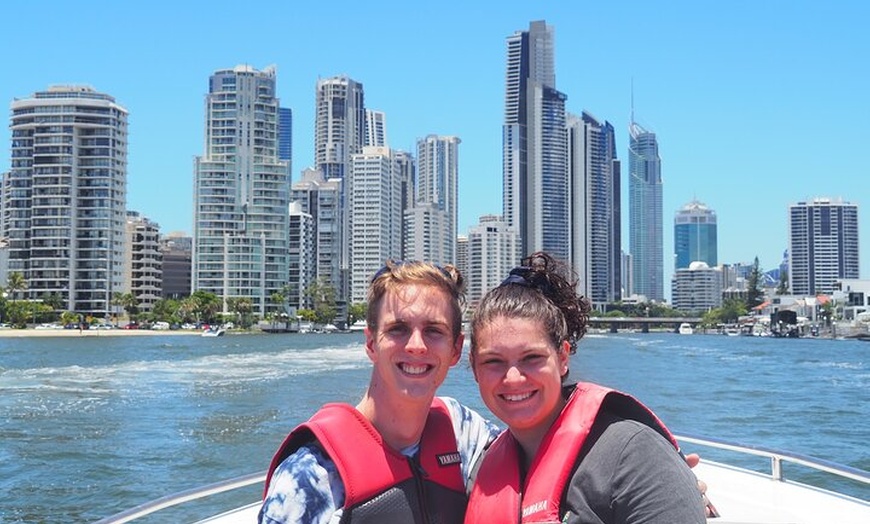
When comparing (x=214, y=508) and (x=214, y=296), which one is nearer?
(x=214, y=508)

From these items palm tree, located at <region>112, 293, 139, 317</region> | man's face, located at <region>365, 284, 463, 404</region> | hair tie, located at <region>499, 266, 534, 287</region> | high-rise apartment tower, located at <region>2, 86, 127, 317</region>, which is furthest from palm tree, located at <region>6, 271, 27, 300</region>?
hair tie, located at <region>499, 266, 534, 287</region>

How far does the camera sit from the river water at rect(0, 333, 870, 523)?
46.5ft

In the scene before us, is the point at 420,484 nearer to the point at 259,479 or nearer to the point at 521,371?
the point at 521,371

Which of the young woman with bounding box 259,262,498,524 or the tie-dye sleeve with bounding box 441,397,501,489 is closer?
the young woman with bounding box 259,262,498,524

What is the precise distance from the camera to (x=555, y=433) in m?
2.39

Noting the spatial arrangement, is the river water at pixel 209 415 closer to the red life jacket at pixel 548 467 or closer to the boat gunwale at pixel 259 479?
the boat gunwale at pixel 259 479

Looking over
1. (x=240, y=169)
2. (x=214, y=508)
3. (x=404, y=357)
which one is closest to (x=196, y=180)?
(x=240, y=169)

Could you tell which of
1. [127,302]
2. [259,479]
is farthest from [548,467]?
[127,302]

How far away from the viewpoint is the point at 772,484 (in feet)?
16.7

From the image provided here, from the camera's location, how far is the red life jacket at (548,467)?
7.53 feet

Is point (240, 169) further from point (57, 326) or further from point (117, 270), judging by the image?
point (57, 326)

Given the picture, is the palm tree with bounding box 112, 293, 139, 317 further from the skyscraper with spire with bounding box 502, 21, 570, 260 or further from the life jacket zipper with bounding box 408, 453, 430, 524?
the life jacket zipper with bounding box 408, 453, 430, 524

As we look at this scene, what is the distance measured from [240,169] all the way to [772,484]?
402 feet

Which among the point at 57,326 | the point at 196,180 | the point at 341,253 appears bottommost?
the point at 57,326
